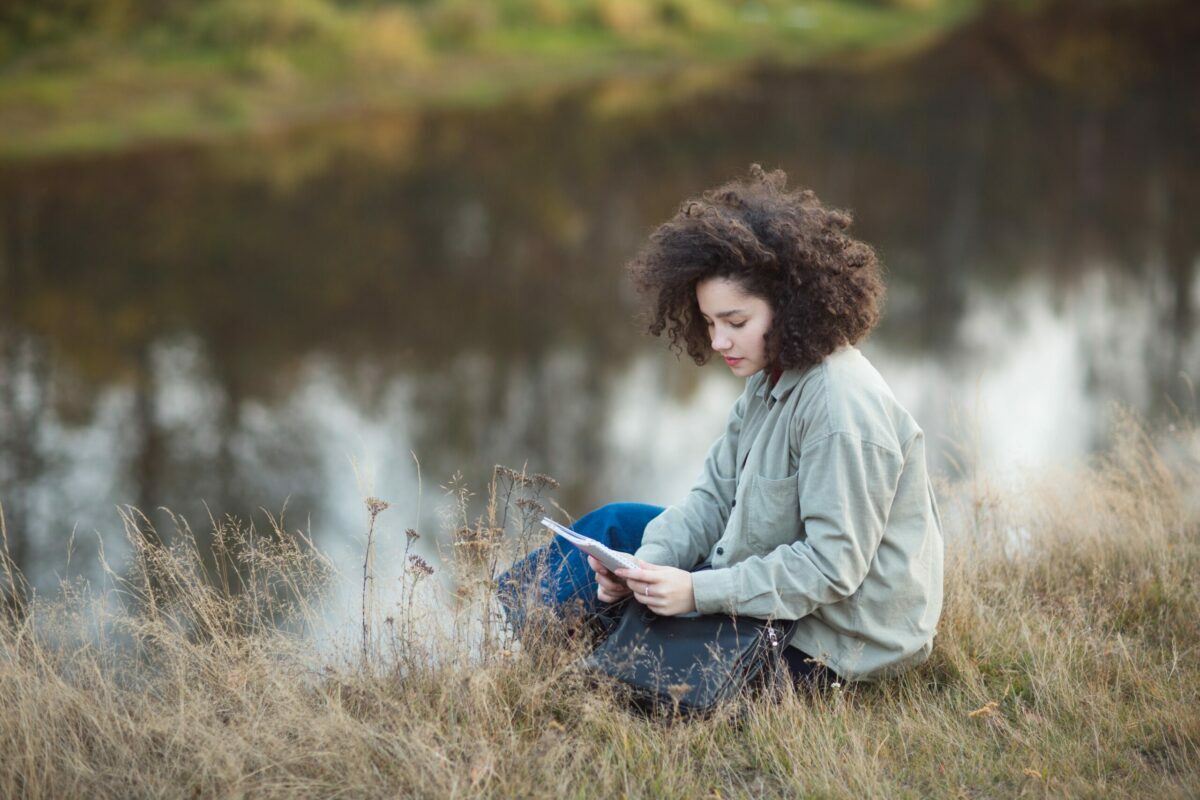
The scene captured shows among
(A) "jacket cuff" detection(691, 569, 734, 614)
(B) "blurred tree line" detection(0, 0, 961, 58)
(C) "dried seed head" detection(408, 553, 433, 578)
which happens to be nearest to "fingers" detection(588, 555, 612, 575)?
(A) "jacket cuff" detection(691, 569, 734, 614)

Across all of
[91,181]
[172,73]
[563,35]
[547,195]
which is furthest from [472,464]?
[563,35]

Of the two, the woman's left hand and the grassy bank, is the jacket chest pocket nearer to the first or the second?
the woman's left hand

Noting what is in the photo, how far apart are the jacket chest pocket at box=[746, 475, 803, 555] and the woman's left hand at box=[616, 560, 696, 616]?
18 cm

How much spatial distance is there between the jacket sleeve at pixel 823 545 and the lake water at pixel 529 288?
100 cm

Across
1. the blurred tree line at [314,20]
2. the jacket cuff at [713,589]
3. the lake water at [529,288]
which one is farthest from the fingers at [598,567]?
the blurred tree line at [314,20]

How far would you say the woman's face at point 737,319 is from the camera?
2.44 meters

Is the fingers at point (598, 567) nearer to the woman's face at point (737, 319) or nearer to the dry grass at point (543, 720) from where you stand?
the dry grass at point (543, 720)

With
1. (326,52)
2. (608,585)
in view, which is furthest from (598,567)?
(326,52)

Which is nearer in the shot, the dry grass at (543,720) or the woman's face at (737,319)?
the dry grass at (543,720)

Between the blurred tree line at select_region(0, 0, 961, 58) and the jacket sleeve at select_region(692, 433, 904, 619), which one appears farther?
the blurred tree line at select_region(0, 0, 961, 58)

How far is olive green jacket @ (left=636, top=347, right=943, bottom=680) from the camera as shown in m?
2.26

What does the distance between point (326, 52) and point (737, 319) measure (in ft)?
54.7

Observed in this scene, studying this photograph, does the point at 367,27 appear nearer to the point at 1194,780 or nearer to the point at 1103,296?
the point at 1103,296

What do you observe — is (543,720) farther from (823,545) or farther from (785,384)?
(785,384)
